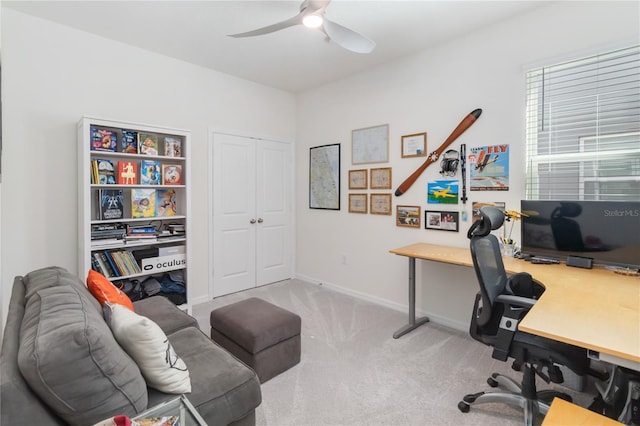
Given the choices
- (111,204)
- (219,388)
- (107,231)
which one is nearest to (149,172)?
(111,204)

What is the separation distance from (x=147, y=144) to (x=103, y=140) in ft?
1.20

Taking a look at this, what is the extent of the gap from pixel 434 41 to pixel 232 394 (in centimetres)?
339

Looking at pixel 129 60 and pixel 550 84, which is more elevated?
pixel 129 60

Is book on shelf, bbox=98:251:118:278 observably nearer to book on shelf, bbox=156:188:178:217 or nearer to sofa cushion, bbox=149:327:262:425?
book on shelf, bbox=156:188:178:217

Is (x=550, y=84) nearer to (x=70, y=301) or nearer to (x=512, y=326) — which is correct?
(x=512, y=326)

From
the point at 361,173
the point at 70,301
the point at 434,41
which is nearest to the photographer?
the point at 70,301

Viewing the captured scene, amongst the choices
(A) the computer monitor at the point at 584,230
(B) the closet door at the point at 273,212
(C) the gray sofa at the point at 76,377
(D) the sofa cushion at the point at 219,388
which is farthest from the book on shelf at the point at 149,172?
(A) the computer monitor at the point at 584,230

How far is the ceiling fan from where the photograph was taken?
220 centimetres

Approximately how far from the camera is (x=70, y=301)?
1.32m

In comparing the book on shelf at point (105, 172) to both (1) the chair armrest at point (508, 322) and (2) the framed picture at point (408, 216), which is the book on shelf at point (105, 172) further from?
(1) the chair armrest at point (508, 322)

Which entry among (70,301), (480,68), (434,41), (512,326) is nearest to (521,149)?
(480,68)

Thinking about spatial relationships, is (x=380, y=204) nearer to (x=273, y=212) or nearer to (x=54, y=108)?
(x=273, y=212)

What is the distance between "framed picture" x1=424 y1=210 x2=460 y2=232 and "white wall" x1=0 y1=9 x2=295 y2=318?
2.91m

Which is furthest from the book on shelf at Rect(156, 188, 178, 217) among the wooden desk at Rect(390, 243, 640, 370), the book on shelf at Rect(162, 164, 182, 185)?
the wooden desk at Rect(390, 243, 640, 370)
